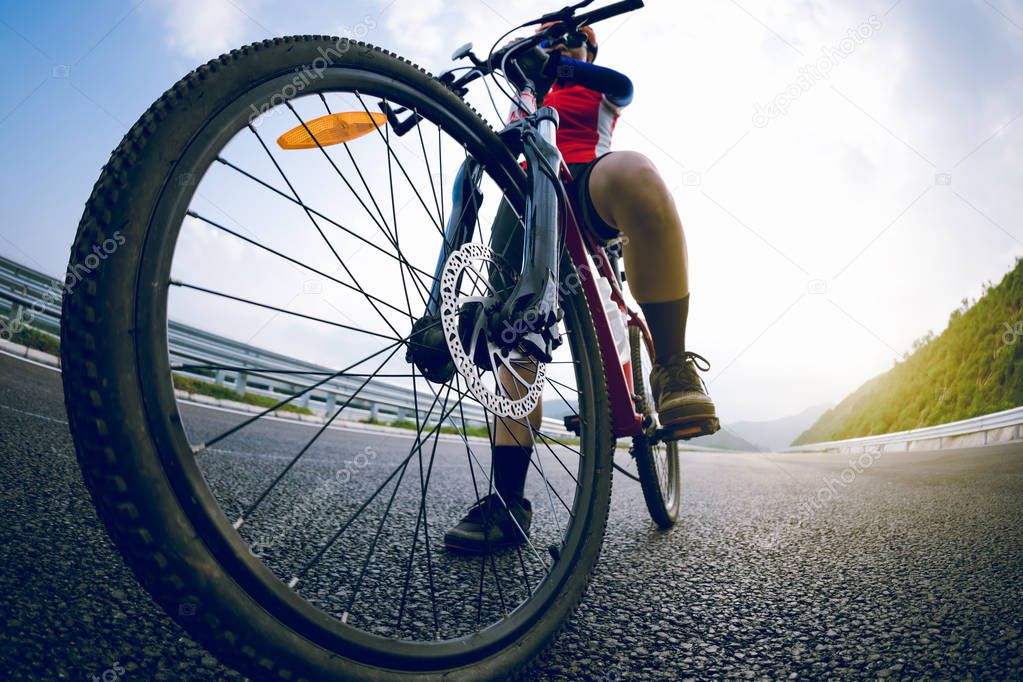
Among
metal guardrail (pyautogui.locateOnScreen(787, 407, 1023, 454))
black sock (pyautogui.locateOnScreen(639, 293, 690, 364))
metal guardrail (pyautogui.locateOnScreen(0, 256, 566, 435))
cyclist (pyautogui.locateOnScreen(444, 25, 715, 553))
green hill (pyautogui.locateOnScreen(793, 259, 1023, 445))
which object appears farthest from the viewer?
green hill (pyautogui.locateOnScreen(793, 259, 1023, 445))

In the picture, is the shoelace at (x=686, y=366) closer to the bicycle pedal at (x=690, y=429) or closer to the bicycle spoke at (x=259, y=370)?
the bicycle pedal at (x=690, y=429)

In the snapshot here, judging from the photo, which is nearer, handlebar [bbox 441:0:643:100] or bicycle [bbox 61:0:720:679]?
bicycle [bbox 61:0:720:679]

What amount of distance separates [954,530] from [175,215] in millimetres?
2777

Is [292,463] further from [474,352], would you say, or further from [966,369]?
[966,369]

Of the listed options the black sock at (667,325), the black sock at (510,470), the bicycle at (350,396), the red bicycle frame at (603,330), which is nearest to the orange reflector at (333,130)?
the bicycle at (350,396)

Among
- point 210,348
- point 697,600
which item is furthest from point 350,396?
point 210,348

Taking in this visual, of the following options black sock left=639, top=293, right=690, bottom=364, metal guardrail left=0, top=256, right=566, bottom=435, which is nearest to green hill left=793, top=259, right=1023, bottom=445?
metal guardrail left=0, top=256, right=566, bottom=435

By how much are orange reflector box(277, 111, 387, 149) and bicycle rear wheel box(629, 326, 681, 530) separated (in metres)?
1.40

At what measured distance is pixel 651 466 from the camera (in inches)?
82.0

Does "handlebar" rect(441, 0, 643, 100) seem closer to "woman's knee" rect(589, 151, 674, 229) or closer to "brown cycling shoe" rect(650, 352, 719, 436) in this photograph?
"woman's knee" rect(589, 151, 674, 229)

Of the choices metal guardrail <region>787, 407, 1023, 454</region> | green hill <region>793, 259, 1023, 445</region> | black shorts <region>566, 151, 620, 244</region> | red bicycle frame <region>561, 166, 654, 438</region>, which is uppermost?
green hill <region>793, 259, 1023, 445</region>

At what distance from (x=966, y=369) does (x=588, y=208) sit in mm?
25420

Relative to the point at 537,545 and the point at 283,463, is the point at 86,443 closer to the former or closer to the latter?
the point at 537,545

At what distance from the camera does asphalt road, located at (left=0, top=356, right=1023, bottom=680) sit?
2.75ft
